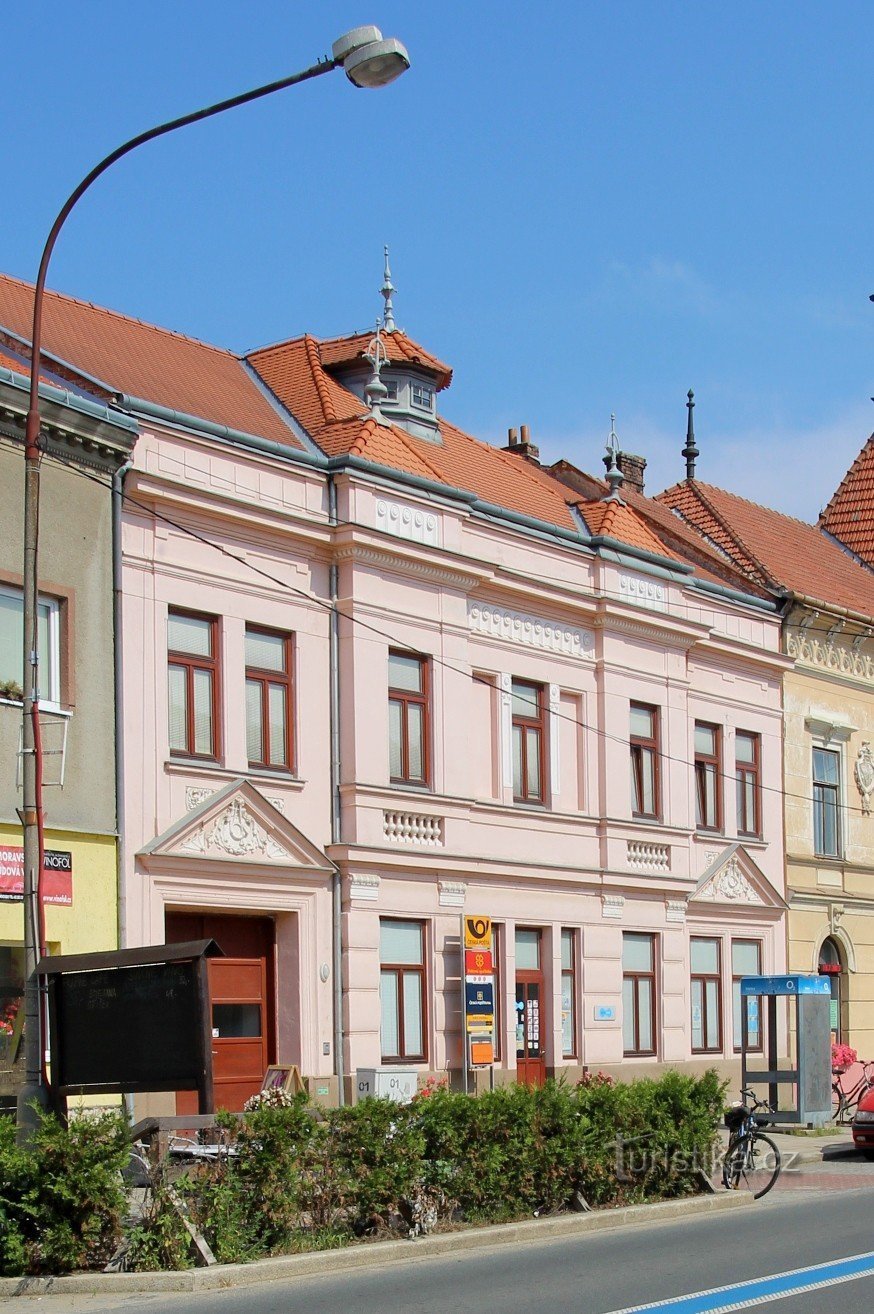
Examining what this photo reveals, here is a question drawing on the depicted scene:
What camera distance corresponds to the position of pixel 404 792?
2531 centimetres

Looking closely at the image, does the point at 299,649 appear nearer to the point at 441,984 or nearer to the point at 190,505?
the point at 190,505

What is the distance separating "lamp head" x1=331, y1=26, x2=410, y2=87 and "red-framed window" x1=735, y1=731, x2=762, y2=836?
20589mm

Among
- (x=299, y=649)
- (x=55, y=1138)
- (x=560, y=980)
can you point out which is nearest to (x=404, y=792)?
(x=299, y=649)

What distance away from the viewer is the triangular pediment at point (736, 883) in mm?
31703

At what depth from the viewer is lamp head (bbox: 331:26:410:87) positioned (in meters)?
14.2

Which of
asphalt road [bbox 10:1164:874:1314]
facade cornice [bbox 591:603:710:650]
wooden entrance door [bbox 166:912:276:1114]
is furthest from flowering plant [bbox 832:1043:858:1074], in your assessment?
asphalt road [bbox 10:1164:874:1314]

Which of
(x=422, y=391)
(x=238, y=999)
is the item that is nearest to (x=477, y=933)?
(x=238, y=999)

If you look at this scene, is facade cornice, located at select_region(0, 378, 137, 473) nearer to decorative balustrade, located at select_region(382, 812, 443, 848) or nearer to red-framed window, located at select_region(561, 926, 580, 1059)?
decorative balustrade, located at select_region(382, 812, 443, 848)

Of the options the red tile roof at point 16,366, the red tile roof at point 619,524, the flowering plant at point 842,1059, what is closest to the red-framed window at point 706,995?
the flowering plant at point 842,1059

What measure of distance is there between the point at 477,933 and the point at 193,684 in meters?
5.88

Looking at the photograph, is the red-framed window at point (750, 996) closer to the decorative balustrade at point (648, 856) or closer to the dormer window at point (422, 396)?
the decorative balustrade at point (648, 856)

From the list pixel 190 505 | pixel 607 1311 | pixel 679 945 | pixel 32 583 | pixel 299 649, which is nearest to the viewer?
pixel 607 1311

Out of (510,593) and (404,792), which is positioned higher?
(510,593)

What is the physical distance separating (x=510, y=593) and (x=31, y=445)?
13087 mm
